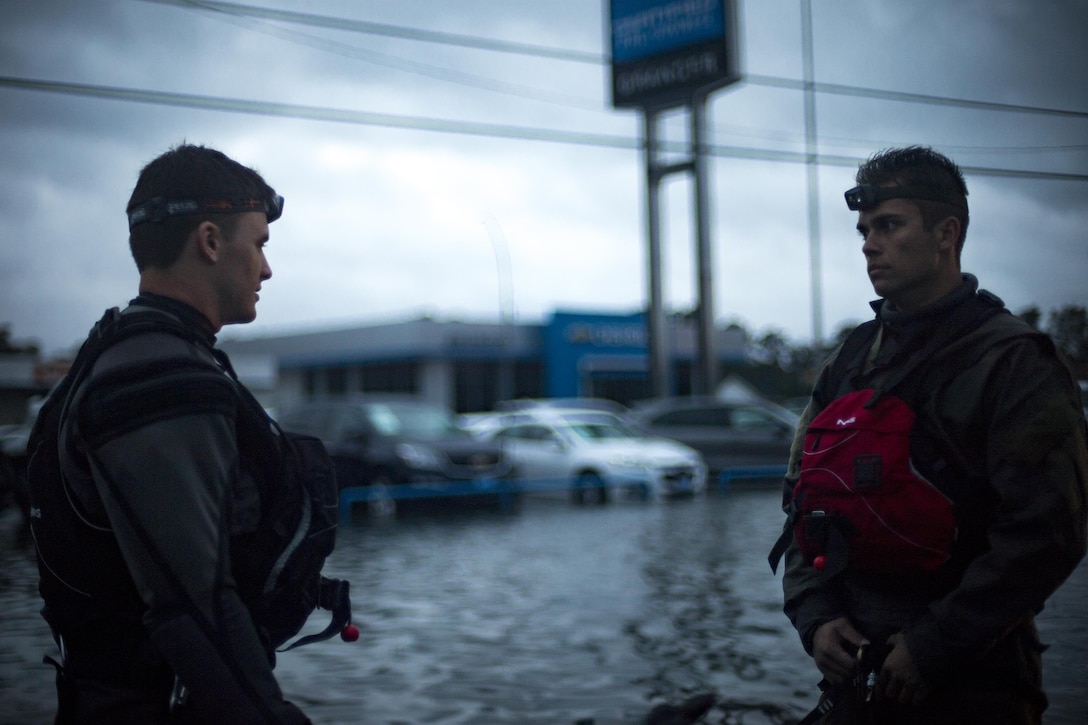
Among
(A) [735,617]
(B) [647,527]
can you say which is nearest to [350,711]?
(A) [735,617]

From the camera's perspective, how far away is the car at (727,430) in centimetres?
2011

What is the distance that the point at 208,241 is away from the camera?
2.10 m

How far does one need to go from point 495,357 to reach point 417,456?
94.2ft

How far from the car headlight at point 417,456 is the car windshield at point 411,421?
34cm

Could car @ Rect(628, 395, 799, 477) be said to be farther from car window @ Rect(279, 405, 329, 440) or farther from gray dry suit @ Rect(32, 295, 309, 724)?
gray dry suit @ Rect(32, 295, 309, 724)

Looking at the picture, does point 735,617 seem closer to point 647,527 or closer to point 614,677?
point 614,677

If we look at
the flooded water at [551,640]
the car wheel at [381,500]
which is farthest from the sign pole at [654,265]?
the flooded water at [551,640]

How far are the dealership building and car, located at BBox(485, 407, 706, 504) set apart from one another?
2248 cm

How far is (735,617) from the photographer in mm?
7617

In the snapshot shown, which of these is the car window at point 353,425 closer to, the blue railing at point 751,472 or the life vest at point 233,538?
the blue railing at point 751,472

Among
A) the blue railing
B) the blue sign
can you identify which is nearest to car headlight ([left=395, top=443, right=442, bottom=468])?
the blue railing

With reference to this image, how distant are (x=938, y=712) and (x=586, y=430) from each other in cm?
1657

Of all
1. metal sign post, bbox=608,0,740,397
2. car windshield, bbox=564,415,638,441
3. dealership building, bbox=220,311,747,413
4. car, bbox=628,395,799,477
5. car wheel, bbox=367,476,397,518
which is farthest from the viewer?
dealership building, bbox=220,311,747,413

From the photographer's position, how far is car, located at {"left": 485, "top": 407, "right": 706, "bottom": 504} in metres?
17.5
